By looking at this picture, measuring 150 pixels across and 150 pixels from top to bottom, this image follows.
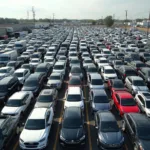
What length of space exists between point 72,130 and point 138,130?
3.79 meters

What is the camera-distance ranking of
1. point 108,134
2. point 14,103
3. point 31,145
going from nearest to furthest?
point 31,145
point 108,134
point 14,103

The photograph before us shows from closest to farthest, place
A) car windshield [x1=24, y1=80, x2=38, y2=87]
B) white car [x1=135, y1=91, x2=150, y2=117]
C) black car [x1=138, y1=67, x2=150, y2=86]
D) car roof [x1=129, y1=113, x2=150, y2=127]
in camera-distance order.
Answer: car roof [x1=129, y1=113, x2=150, y2=127]
white car [x1=135, y1=91, x2=150, y2=117]
car windshield [x1=24, y1=80, x2=38, y2=87]
black car [x1=138, y1=67, x2=150, y2=86]

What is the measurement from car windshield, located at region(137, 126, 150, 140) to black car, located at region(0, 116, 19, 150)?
739 centimetres

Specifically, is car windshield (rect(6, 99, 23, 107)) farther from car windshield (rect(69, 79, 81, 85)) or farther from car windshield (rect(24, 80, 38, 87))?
car windshield (rect(69, 79, 81, 85))

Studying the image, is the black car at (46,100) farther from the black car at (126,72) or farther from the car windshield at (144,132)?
the black car at (126,72)

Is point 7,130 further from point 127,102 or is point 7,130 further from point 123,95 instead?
point 123,95

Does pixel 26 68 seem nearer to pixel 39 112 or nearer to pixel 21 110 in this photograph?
pixel 21 110

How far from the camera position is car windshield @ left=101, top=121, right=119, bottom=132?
1315 cm

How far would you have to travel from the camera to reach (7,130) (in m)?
13.0

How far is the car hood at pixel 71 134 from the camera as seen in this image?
12.6m

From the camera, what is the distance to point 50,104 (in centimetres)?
1727

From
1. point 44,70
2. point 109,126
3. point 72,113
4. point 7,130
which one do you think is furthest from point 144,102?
point 44,70

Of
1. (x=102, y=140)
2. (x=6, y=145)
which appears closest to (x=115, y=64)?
(x=102, y=140)

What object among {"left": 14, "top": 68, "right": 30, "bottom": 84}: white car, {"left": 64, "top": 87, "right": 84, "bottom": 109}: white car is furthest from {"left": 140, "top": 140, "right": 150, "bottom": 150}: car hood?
{"left": 14, "top": 68, "right": 30, "bottom": 84}: white car
